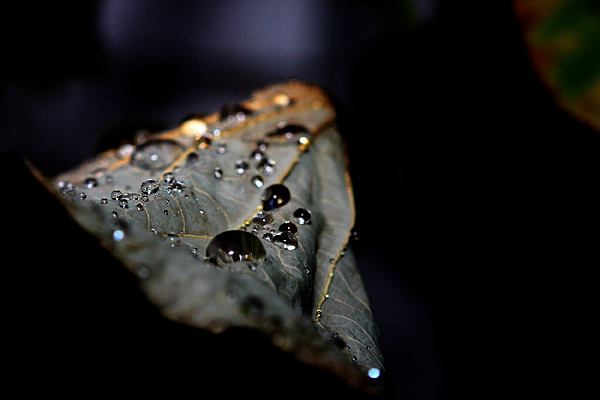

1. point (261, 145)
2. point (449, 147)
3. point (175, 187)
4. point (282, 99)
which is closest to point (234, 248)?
point (175, 187)

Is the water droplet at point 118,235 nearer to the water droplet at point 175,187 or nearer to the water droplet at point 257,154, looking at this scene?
the water droplet at point 175,187

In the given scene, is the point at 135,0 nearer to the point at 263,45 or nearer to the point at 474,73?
the point at 263,45

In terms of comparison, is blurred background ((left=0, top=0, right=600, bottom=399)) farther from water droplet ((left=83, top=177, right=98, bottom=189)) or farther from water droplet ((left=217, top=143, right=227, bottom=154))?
water droplet ((left=83, top=177, right=98, bottom=189))

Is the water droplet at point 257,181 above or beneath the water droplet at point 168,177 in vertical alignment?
above

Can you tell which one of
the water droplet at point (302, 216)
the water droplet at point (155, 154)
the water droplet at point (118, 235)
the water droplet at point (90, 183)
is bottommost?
the water droplet at point (90, 183)

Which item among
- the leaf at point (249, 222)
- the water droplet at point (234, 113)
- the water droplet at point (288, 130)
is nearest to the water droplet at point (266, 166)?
the leaf at point (249, 222)

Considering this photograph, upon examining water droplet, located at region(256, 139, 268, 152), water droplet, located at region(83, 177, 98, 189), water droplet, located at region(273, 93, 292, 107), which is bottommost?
water droplet, located at region(83, 177, 98, 189)

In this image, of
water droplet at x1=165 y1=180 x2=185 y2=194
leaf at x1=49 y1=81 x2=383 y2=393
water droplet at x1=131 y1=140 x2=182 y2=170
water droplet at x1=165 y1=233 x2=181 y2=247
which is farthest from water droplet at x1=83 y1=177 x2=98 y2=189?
water droplet at x1=165 y1=233 x2=181 y2=247
